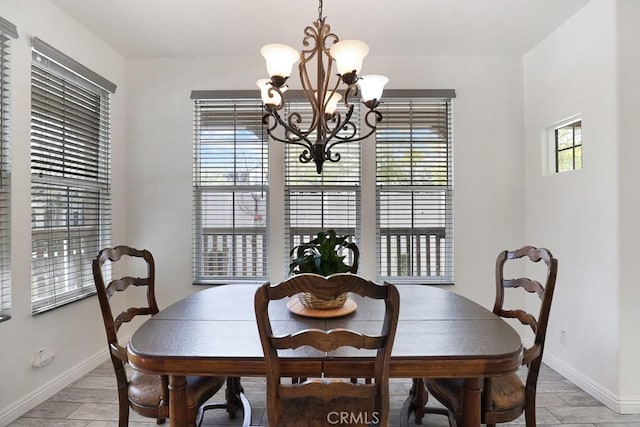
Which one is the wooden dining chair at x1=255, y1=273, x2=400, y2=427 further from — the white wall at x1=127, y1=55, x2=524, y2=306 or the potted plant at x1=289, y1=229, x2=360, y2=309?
the white wall at x1=127, y1=55, x2=524, y2=306

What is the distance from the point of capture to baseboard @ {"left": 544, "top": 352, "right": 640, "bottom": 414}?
224 centimetres

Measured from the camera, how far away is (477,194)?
3.29 metres

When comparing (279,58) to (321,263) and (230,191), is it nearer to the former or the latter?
(321,263)

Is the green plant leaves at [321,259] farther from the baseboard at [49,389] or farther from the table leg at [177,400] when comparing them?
the baseboard at [49,389]

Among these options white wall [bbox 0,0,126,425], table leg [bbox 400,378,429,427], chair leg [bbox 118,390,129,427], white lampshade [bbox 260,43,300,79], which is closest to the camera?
chair leg [bbox 118,390,129,427]

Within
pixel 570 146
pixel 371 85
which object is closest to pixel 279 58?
pixel 371 85

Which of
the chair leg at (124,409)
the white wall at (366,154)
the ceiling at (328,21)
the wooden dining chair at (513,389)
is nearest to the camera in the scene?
the wooden dining chair at (513,389)

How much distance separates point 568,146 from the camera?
2883mm

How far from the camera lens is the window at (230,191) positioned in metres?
3.33

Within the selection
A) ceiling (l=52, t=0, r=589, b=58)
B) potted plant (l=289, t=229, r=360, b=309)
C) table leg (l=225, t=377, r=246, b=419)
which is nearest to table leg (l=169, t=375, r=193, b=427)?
potted plant (l=289, t=229, r=360, b=309)

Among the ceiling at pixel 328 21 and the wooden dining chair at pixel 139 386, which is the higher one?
the ceiling at pixel 328 21

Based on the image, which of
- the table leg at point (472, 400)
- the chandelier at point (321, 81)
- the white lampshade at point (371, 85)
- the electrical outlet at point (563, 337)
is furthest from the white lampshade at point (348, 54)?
the electrical outlet at point (563, 337)

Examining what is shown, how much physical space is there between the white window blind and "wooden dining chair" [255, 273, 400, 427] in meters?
2.18

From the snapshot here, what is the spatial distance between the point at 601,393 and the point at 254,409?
7.65ft
